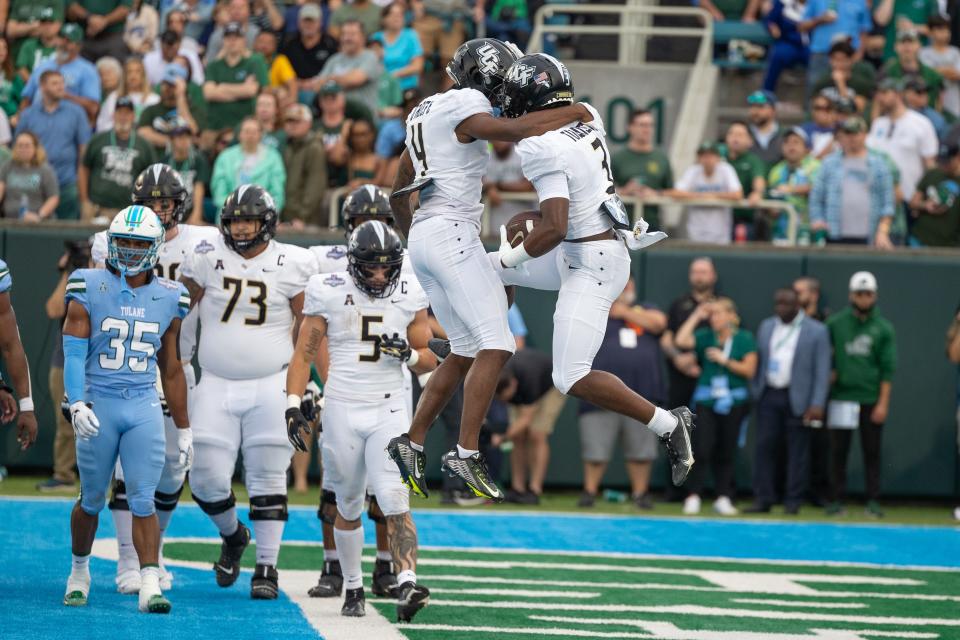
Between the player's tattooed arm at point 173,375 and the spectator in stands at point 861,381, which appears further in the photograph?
the spectator in stands at point 861,381

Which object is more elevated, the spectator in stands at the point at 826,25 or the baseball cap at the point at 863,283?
the spectator in stands at the point at 826,25

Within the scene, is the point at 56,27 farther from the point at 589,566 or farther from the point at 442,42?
the point at 589,566

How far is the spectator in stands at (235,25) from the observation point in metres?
16.1

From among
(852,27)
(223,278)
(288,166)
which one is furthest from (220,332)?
(852,27)

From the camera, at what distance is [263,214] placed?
9.09 metres

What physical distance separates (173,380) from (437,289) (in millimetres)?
2020

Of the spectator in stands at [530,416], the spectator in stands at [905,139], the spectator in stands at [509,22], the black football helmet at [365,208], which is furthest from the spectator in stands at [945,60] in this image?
the black football helmet at [365,208]

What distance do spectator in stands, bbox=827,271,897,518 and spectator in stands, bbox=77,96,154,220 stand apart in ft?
21.1

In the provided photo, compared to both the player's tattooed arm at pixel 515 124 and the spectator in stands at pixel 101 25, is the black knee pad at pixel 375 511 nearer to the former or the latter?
the player's tattooed arm at pixel 515 124

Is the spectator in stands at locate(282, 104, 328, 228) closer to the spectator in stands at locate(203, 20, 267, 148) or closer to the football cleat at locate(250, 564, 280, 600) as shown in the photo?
the spectator in stands at locate(203, 20, 267, 148)

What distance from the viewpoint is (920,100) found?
15375 millimetres

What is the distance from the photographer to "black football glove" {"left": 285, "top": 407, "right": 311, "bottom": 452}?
8.24 m

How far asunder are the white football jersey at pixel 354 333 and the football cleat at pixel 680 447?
200 centimetres

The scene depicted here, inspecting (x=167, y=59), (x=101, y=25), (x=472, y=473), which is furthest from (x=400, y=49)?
(x=472, y=473)
